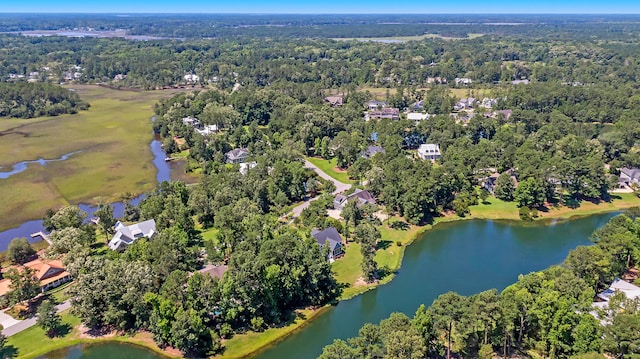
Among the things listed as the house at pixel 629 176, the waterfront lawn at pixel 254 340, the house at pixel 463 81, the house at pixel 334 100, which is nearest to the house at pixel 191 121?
the house at pixel 334 100

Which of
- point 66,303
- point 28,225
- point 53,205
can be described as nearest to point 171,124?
point 53,205

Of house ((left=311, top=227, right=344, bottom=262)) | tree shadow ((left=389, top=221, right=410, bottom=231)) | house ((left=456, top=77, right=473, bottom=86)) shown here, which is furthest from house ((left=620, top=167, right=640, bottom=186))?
house ((left=456, top=77, right=473, bottom=86))

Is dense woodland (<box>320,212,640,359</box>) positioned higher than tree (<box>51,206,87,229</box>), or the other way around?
dense woodland (<box>320,212,640,359</box>)

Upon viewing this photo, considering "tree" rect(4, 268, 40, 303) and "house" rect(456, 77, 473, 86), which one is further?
"house" rect(456, 77, 473, 86)

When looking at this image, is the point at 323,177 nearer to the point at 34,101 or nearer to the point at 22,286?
the point at 22,286

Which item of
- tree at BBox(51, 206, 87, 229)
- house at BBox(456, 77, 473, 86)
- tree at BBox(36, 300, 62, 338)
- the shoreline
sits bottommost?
the shoreline

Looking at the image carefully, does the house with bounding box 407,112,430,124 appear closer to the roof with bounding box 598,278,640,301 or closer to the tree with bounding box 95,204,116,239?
the roof with bounding box 598,278,640,301
